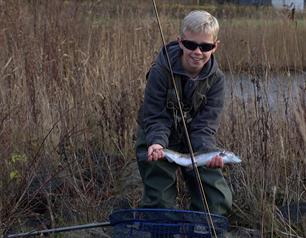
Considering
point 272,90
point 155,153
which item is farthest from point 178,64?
point 272,90

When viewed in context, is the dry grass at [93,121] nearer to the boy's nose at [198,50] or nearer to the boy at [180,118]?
the boy at [180,118]

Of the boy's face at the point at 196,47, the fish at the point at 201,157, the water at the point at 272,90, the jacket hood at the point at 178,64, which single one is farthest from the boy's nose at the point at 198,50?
the water at the point at 272,90

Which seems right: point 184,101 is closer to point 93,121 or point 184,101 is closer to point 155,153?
point 155,153

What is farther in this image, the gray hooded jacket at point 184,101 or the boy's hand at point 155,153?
the gray hooded jacket at point 184,101

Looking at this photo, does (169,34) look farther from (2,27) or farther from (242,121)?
(242,121)

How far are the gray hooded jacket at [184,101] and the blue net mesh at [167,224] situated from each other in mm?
507

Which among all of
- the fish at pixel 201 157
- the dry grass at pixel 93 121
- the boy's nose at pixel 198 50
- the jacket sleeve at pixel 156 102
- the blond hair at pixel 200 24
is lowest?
the dry grass at pixel 93 121

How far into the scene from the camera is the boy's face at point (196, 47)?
3.33 m

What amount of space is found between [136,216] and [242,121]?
1714mm

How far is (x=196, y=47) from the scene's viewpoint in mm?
3346

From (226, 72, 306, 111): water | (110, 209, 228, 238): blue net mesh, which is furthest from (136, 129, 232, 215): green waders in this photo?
(226, 72, 306, 111): water

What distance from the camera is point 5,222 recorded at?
3.69 meters

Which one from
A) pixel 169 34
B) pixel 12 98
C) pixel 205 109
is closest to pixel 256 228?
pixel 205 109

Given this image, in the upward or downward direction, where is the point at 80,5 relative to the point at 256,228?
upward
